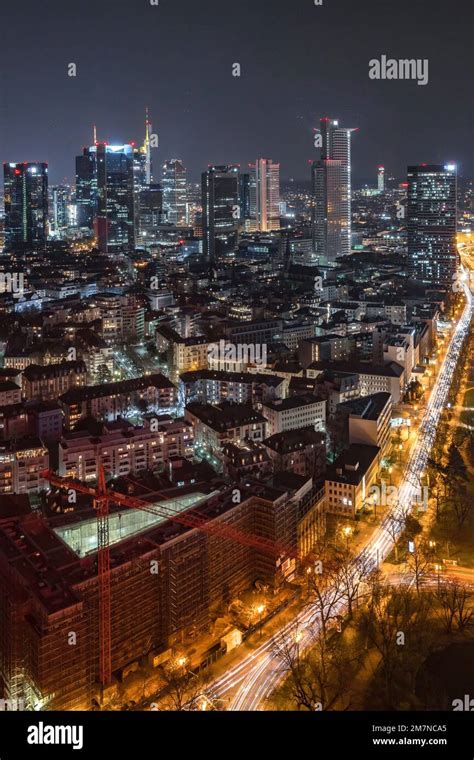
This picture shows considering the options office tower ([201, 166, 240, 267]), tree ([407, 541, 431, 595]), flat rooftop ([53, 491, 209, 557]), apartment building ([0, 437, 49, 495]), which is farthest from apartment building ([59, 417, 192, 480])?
office tower ([201, 166, 240, 267])

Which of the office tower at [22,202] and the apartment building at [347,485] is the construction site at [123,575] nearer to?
the apartment building at [347,485]

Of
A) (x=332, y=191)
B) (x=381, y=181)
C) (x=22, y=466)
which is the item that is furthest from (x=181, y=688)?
(x=381, y=181)

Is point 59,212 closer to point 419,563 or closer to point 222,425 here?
point 222,425

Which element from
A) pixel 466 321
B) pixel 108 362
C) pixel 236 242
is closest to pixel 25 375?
pixel 108 362

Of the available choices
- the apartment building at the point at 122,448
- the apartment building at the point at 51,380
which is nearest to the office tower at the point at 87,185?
the apartment building at the point at 51,380

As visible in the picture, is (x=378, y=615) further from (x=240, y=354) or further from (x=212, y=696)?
(x=240, y=354)

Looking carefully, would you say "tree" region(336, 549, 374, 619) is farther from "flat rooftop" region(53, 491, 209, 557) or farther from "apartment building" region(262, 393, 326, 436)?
"apartment building" region(262, 393, 326, 436)
